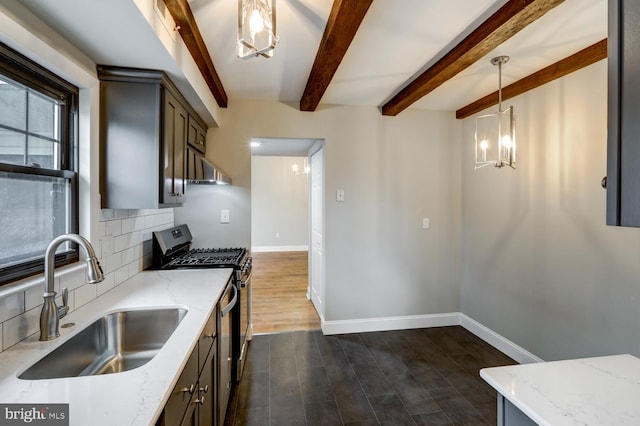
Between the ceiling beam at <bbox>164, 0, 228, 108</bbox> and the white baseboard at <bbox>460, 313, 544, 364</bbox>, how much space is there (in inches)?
137

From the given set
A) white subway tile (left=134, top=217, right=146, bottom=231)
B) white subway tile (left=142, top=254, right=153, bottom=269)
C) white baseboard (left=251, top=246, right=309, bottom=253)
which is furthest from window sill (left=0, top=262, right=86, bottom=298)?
white baseboard (left=251, top=246, right=309, bottom=253)

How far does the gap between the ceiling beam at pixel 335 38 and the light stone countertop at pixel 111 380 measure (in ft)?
5.35

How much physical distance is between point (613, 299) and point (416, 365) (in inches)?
58.3

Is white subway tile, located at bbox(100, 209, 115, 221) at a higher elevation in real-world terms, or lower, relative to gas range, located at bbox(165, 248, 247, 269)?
higher

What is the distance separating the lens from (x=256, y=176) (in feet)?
27.0

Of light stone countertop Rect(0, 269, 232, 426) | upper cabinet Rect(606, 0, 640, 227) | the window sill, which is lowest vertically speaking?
light stone countertop Rect(0, 269, 232, 426)

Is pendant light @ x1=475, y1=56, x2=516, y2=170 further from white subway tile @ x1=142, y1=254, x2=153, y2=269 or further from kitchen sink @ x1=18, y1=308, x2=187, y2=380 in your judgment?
white subway tile @ x1=142, y1=254, x2=153, y2=269

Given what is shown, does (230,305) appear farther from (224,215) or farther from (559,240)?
(559,240)

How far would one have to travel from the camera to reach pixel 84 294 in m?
1.54

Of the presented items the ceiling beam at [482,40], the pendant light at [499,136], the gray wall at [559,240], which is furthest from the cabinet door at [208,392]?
the gray wall at [559,240]

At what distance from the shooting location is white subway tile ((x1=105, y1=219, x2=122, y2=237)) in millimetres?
1801

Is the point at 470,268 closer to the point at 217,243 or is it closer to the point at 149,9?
the point at 217,243

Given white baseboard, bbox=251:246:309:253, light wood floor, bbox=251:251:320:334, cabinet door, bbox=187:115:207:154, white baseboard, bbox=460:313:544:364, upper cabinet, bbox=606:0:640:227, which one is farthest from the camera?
white baseboard, bbox=251:246:309:253

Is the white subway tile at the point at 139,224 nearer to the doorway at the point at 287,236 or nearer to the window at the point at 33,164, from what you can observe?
the window at the point at 33,164
